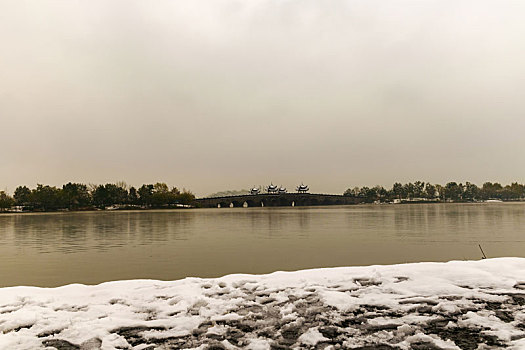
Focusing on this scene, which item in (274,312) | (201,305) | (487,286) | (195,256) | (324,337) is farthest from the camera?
(195,256)

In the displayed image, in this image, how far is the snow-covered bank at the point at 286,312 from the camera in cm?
366

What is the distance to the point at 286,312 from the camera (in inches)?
176

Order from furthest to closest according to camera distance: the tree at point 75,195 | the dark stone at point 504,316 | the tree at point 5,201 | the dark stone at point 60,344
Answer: the tree at point 75,195
the tree at point 5,201
the dark stone at point 504,316
the dark stone at point 60,344

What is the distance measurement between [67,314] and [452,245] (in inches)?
545

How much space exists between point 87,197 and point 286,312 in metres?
129

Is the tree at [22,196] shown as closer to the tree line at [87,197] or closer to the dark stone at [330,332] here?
the tree line at [87,197]

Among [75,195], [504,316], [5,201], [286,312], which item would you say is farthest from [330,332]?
[5,201]

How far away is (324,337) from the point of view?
3.69 meters

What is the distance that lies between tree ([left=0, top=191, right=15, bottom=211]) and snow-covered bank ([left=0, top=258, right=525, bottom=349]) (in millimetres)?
128925

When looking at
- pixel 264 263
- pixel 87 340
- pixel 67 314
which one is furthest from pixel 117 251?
pixel 87 340

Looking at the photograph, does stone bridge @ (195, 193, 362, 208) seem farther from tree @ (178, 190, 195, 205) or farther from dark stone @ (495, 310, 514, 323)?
dark stone @ (495, 310, 514, 323)

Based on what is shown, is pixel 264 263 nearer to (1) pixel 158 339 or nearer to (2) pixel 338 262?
(2) pixel 338 262

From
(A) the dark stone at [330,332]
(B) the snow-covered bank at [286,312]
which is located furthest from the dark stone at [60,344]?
(A) the dark stone at [330,332]

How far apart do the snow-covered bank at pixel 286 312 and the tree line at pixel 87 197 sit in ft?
405
